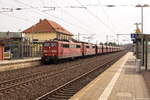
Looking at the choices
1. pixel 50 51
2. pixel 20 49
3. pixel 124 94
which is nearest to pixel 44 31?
pixel 20 49

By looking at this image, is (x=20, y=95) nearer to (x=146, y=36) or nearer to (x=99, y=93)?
(x=99, y=93)

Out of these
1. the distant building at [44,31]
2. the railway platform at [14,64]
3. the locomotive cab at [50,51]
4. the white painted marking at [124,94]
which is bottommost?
the white painted marking at [124,94]

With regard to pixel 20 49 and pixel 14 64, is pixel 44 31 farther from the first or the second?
pixel 14 64

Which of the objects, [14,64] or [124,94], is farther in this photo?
[14,64]

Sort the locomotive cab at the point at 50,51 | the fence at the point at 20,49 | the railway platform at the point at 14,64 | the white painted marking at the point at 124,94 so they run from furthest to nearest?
the fence at the point at 20,49, the locomotive cab at the point at 50,51, the railway platform at the point at 14,64, the white painted marking at the point at 124,94

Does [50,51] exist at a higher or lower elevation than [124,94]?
higher

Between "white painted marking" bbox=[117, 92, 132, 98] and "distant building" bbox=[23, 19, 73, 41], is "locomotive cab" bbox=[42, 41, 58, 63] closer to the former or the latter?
"white painted marking" bbox=[117, 92, 132, 98]

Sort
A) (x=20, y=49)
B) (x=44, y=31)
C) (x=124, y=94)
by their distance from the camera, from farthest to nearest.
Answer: (x=44, y=31)
(x=20, y=49)
(x=124, y=94)

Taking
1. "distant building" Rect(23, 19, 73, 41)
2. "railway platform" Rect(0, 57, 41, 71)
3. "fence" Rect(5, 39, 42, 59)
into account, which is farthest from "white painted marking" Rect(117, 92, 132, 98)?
"distant building" Rect(23, 19, 73, 41)

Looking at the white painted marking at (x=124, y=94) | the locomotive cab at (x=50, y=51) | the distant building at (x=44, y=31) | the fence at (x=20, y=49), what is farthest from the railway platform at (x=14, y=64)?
the distant building at (x=44, y=31)

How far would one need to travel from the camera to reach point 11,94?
1212 cm

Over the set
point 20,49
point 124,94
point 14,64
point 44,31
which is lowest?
point 124,94

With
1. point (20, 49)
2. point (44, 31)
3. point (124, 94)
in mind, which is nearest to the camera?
point (124, 94)

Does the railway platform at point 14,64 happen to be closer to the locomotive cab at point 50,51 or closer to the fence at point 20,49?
the locomotive cab at point 50,51
